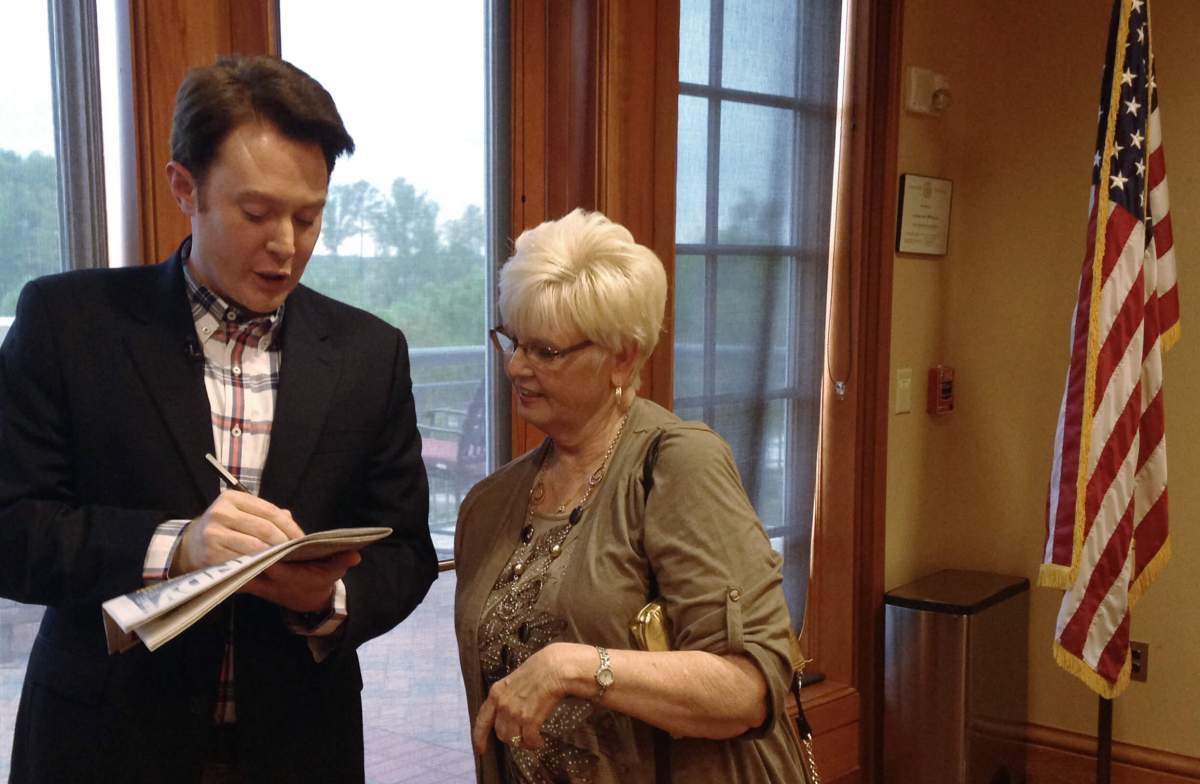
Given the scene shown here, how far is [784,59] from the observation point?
10.1 feet

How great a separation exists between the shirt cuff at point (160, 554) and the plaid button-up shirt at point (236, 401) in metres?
0.14

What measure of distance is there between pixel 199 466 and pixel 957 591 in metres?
2.56

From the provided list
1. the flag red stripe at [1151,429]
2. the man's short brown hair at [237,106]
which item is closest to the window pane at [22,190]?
the man's short brown hair at [237,106]

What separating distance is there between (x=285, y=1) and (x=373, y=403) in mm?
860

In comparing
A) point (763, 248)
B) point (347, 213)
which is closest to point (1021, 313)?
point (763, 248)

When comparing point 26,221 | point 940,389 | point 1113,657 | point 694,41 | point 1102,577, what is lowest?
point 1113,657

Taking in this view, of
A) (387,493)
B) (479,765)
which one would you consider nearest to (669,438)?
(387,493)

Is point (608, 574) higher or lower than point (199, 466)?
lower

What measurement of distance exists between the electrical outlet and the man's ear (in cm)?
297

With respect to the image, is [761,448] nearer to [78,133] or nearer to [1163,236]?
[1163,236]

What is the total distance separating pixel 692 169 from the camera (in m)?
2.85

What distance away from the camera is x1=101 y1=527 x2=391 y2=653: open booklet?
3.68 feet

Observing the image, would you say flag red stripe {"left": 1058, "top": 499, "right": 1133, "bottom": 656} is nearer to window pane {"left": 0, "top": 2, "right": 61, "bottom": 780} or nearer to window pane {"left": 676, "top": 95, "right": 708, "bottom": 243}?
window pane {"left": 676, "top": 95, "right": 708, "bottom": 243}

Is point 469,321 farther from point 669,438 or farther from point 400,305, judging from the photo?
point 669,438
